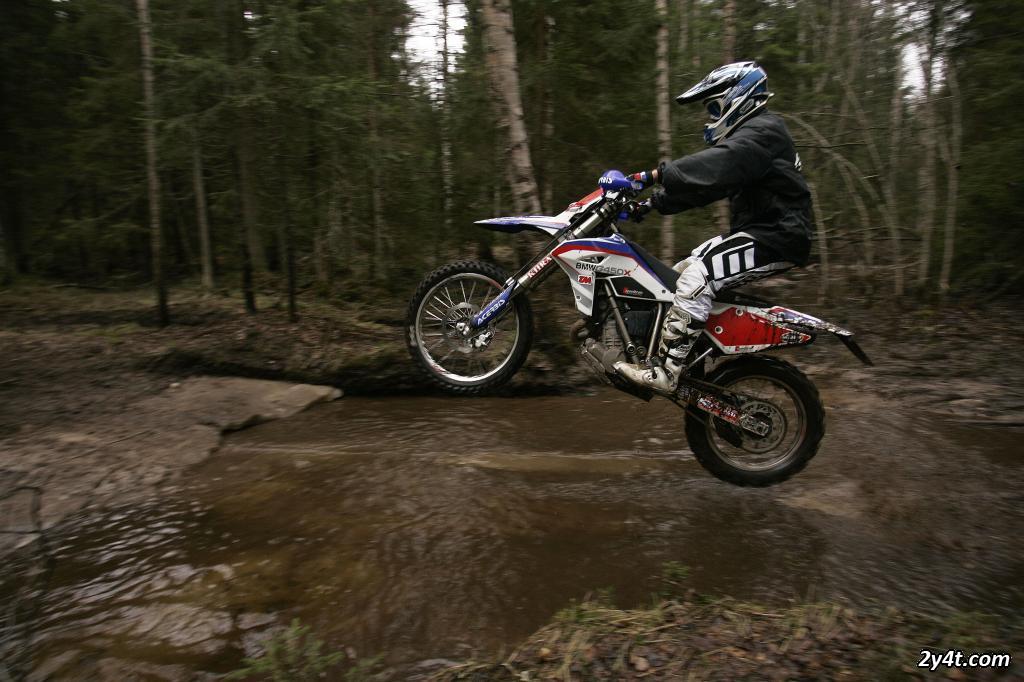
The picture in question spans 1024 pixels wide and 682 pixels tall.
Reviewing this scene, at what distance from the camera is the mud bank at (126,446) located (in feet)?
14.2

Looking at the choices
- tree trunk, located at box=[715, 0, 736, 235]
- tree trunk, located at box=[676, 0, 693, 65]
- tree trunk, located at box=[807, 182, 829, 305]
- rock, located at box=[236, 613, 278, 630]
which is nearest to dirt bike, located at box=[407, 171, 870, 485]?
rock, located at box=[236, 613, 278, 630]

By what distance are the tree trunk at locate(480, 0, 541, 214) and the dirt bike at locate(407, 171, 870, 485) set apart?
69.2 inches

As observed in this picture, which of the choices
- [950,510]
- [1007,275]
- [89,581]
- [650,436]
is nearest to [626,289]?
[650,436]

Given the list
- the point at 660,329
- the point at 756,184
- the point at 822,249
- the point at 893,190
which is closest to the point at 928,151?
the point at 893,190

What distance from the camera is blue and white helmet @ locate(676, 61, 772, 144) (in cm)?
398

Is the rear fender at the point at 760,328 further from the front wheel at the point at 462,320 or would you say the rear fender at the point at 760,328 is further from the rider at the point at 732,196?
the front wheel at the point at 462,320

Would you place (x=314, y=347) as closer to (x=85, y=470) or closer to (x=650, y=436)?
(x=85, y=470)

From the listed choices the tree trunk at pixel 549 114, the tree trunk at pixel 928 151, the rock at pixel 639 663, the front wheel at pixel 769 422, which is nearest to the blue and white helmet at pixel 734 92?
the front wheel at pixel 769 422

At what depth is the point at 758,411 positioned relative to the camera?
4.22 meters

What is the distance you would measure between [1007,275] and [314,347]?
10.0 meters

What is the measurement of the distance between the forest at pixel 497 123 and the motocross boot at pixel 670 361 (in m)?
2.68

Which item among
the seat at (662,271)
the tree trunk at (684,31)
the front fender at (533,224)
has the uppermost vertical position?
the tree trunk at (684,31)

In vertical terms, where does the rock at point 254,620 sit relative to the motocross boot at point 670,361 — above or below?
below

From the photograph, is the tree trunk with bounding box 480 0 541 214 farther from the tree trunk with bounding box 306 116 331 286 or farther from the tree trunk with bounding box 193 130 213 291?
the tree trunk with bounding box 193 130 213 291
